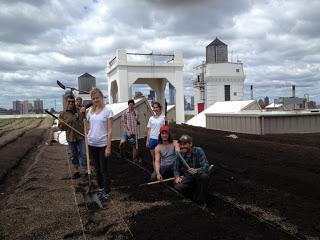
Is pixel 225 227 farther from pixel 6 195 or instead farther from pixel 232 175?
pixel 6 195

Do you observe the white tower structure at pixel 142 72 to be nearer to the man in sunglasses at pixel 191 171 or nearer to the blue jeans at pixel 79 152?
the blue jeans at pixel 79 152

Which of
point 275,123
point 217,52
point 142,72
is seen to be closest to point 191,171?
point 275,123

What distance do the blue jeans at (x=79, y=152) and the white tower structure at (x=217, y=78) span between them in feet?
125

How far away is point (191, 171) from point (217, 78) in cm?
4092

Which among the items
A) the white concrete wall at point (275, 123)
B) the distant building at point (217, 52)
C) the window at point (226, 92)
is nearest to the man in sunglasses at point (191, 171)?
the white concrete wall at point (275, 123)

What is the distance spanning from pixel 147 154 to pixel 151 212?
285 inches

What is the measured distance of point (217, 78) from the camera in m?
46.4

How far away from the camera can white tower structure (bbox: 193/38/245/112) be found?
4647 centimetres

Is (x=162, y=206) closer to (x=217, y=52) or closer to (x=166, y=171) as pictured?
(x=166, y=171)

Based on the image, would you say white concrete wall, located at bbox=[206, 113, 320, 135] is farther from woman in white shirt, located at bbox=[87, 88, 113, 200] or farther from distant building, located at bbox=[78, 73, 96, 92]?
distant building, located at bbox=[78, 73, 96, 92]

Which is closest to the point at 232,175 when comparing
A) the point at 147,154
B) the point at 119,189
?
the point at 119,189

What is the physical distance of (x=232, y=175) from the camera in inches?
356

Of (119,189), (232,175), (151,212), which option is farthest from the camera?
(232,175)

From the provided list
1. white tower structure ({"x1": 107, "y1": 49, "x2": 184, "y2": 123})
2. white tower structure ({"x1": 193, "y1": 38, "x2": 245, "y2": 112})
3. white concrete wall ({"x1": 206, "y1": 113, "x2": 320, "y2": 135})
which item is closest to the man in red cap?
white concrete wall ({"x1": 206, "y1": 113, "x2": 320, "y2": 135})
